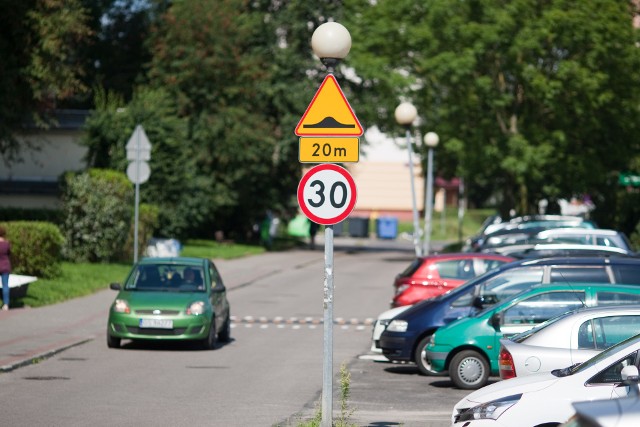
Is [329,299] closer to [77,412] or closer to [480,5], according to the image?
[77,412]

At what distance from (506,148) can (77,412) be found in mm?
34666

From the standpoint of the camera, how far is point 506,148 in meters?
46.2

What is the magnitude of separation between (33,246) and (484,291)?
44.0 feet

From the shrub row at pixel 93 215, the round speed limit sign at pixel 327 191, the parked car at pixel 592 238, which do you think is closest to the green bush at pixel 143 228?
the shrub row at pixel 93 215

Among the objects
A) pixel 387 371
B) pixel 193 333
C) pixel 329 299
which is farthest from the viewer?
pixel 193 333

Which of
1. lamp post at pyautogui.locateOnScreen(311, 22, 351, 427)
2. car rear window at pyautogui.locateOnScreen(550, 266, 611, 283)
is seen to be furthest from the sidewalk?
Result: car rear window at pyautogui.locateOnScreen(550, 266, 611, 283)

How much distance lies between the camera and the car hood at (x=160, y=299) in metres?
19.3

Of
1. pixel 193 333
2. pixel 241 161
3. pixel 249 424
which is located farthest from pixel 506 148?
pixel 249 424

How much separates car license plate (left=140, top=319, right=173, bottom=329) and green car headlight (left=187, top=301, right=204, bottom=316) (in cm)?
34

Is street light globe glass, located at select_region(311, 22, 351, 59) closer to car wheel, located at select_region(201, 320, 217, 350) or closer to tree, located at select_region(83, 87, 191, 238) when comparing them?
car wheel, located at select_region(201, 320, 217, 350)

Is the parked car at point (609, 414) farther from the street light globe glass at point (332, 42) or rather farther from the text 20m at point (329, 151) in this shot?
the street light globe glass at point (332, 42)

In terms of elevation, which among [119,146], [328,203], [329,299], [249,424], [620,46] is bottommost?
[249,424]

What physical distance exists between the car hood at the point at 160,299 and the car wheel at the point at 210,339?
45 centimetres

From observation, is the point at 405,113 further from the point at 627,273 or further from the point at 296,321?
the point at 627,273
